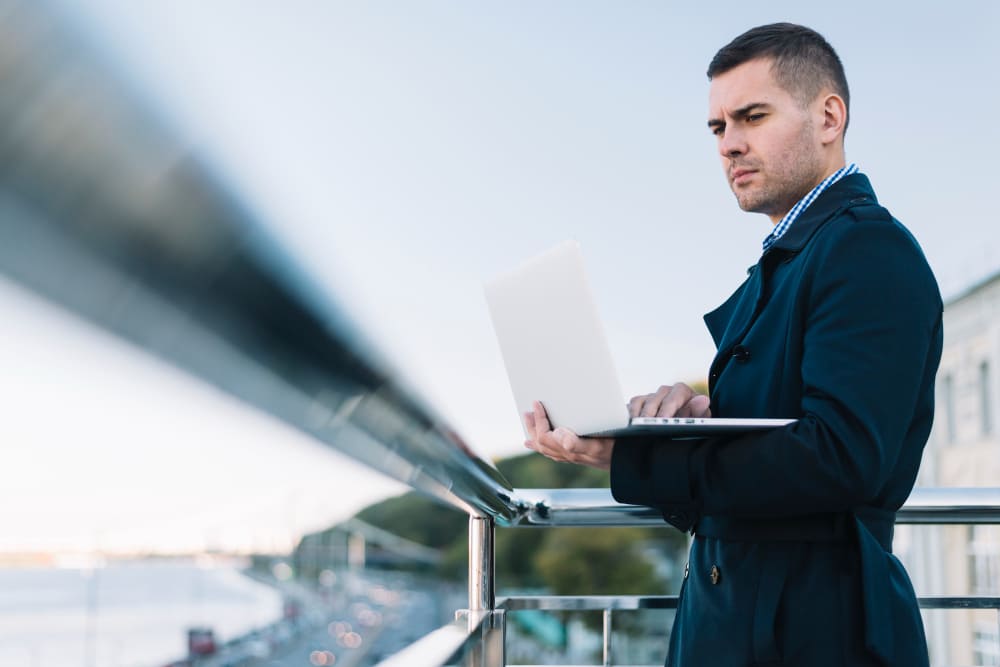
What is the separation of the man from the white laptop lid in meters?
0.04

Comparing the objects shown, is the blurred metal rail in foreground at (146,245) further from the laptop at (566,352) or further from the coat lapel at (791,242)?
the coat lapel at (791,242)

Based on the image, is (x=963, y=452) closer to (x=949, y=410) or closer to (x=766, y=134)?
(x=949, y=410)

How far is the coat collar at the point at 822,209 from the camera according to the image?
104 cm

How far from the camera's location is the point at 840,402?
0.89 m

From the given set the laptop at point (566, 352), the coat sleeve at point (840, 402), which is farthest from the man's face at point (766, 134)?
the laptop at point (566, 352)

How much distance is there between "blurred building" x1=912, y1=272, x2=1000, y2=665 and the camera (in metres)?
17.2

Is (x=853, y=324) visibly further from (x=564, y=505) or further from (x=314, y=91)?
(x=314, y=91)

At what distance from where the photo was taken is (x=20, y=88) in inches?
7.0

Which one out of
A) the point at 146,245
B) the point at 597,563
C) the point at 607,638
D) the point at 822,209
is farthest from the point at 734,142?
the point at 597,563

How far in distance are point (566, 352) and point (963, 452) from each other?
63.5 feet

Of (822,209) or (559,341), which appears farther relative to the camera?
(822,209)

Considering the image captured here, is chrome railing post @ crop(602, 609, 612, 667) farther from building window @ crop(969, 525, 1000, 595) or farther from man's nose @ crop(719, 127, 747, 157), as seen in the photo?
building window @ crop(969, 525, 1000, 595)

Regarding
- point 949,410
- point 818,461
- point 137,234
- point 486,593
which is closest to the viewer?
point 137,234

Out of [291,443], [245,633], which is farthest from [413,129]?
[291,443]
